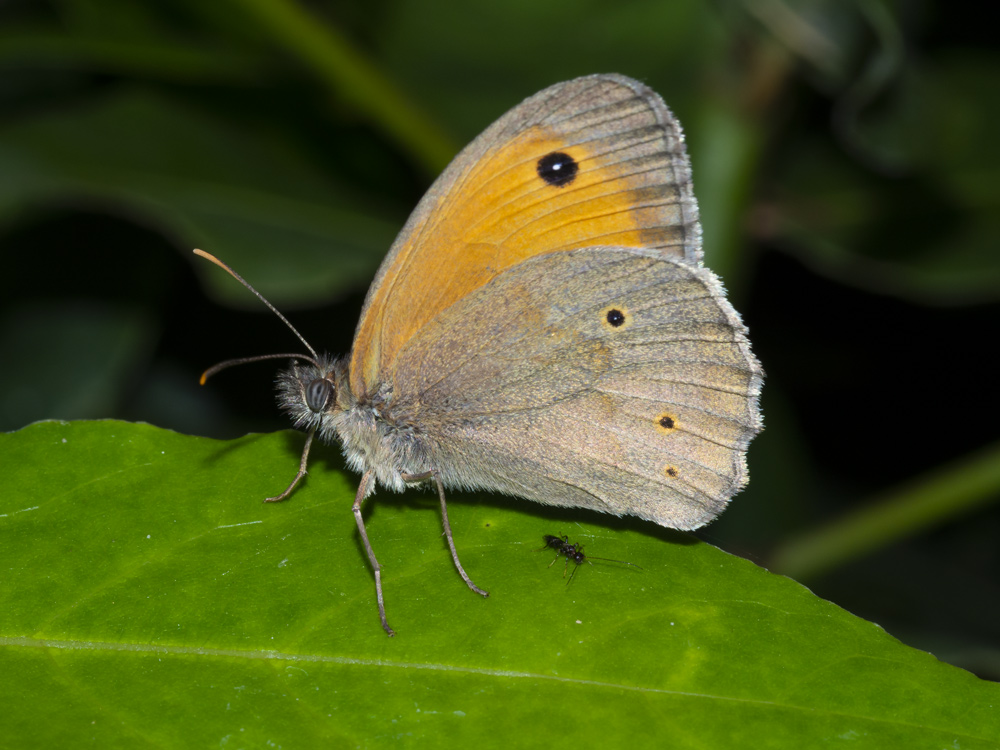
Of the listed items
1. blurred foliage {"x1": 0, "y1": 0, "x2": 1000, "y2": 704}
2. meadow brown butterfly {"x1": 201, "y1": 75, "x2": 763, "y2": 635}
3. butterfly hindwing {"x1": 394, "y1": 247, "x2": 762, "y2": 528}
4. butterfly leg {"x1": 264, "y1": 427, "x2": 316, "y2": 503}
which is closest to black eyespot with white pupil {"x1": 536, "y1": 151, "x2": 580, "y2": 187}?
meadow brown butterfly {"x1": 201, "y1": 75, "x2": 763, "y2": 635}

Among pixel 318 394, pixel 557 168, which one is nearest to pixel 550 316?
pixel 557 168

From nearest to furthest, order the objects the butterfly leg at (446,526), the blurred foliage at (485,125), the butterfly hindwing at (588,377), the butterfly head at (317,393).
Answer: the butterfly leg at (446,526)
the butterfly hindwing at (588,377)
the butterfly head at (317,393)
the blurred foliage at (485,125)

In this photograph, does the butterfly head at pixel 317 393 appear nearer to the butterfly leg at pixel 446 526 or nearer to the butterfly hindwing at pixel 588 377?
the butterfly hindwing at pixel 588 377

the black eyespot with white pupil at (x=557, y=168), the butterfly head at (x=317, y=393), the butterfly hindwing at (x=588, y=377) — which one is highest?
the black eyespot with white pupil at (x=557, y=168)

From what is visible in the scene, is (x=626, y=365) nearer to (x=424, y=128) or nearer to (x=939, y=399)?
(x=424, y=128)

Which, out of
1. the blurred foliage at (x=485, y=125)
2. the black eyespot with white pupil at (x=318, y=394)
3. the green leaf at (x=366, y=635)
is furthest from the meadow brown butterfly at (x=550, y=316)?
the blurred foliage at (x=485, y=125)

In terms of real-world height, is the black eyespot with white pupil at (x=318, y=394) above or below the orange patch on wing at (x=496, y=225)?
below

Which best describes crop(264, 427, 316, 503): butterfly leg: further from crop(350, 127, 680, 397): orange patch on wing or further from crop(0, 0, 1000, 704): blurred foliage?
crop(0, 0, 1000, 704): blurred foliage

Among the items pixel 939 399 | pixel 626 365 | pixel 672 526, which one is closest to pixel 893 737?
pixel 672 526
